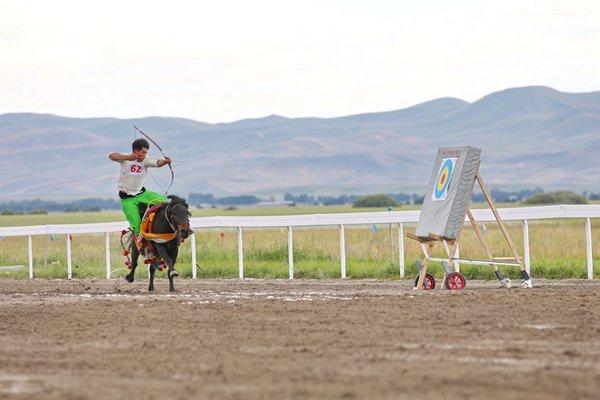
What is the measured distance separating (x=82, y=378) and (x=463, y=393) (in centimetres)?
276

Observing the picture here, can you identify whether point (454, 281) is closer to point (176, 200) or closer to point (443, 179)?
point (443, 179)

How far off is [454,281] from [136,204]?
530 cm

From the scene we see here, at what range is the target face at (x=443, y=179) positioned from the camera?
67.2 ft

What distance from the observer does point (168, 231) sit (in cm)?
→ 2222

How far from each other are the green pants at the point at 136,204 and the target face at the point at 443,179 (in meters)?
4.31

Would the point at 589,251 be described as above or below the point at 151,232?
below

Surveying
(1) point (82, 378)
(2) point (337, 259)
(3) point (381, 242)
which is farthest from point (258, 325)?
(3) point (381, 242)

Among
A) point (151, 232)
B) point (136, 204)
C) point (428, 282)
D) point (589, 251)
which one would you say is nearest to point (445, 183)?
point (428, 282)

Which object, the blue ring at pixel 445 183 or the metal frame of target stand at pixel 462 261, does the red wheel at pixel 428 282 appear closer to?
the metal frame of target stand at pixel 462 261

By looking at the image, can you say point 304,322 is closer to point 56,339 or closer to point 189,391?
point 56,339

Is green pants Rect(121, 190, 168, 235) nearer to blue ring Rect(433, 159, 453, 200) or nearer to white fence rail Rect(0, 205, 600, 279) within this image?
white fence rail Rect(0, 205, 600, 279)

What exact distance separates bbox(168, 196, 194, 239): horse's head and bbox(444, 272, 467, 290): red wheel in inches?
162

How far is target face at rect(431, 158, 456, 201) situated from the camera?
2048 centimetres

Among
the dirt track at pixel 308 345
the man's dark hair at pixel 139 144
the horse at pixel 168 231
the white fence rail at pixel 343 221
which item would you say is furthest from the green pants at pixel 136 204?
the white fence rail at pixel 343 221
